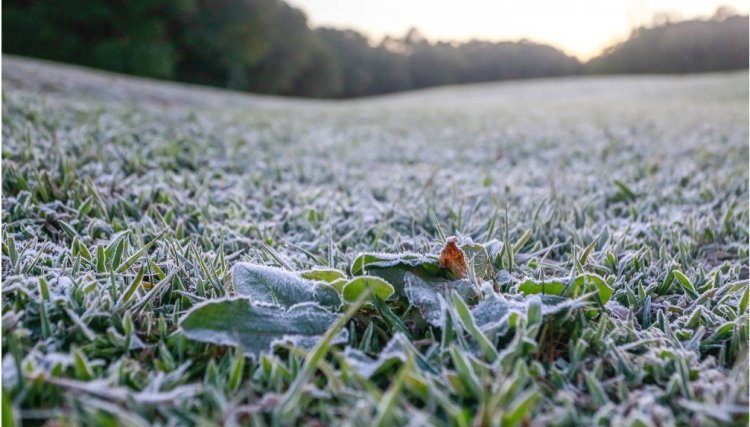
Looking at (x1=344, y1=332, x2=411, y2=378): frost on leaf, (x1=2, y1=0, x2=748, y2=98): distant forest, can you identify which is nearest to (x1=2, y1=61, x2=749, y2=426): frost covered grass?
(x1=344, y1=332, x2=411, y2=378): frost on leaf

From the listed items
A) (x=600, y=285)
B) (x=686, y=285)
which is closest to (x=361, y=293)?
(x=600, y=285)

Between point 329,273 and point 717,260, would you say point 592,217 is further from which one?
point 329,273

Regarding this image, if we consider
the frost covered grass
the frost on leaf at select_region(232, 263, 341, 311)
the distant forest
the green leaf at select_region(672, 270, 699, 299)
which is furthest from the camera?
the distant forest

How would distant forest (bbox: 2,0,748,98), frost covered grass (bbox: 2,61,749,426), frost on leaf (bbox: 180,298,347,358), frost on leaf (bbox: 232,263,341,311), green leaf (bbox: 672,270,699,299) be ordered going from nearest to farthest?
frost covered grass (bbox: 2,61,749,426), frost on leaf (bbox: 180,298,347,358), frost on leaf (bbox: 232,263,341,311), green leaf (bbox: 672,270,699,299), distant forest (bbox: 2,0,748,98)

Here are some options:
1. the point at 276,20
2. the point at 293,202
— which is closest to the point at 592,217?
the point at 293,202

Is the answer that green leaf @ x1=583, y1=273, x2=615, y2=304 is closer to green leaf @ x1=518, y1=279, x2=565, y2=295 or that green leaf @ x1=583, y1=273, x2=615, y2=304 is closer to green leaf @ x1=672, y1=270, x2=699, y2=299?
green leaf @ x1=518, y1=279, x2=565, y2=295
